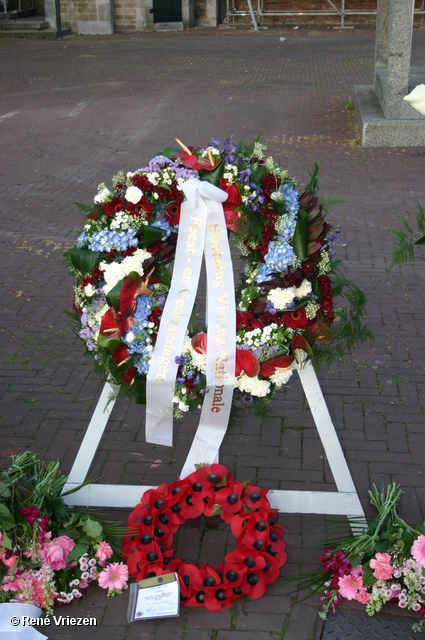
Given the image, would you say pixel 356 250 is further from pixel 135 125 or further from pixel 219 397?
pixel 135 125

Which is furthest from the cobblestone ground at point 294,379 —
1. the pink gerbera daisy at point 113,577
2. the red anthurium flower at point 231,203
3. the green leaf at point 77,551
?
the red anthurium flower at point 231,203

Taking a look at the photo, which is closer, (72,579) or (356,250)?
(72,579)

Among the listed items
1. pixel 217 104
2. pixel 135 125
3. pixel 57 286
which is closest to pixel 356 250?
pixel 57 286

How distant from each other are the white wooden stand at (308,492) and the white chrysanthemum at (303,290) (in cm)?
35

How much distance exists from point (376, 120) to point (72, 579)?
318 inches

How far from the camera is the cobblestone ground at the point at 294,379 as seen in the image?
3463 millimetres

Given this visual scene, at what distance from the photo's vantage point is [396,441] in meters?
4.06

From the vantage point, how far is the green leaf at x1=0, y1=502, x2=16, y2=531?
10.00 ft

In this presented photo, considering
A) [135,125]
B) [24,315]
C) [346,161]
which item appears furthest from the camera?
[135,125]

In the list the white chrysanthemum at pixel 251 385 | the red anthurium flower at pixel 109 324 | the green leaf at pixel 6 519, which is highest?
the red anthurium flower at pixel 109 324

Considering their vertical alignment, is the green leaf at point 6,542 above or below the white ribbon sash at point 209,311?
below

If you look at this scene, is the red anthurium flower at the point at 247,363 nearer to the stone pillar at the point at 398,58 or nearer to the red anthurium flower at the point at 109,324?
the red anthurium flower at the point at 109,324

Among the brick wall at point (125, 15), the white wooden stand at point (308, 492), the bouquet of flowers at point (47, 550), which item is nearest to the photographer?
the bouquet of flowers at point (47, 550)

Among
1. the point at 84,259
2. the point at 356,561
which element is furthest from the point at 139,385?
the point at 356,561
